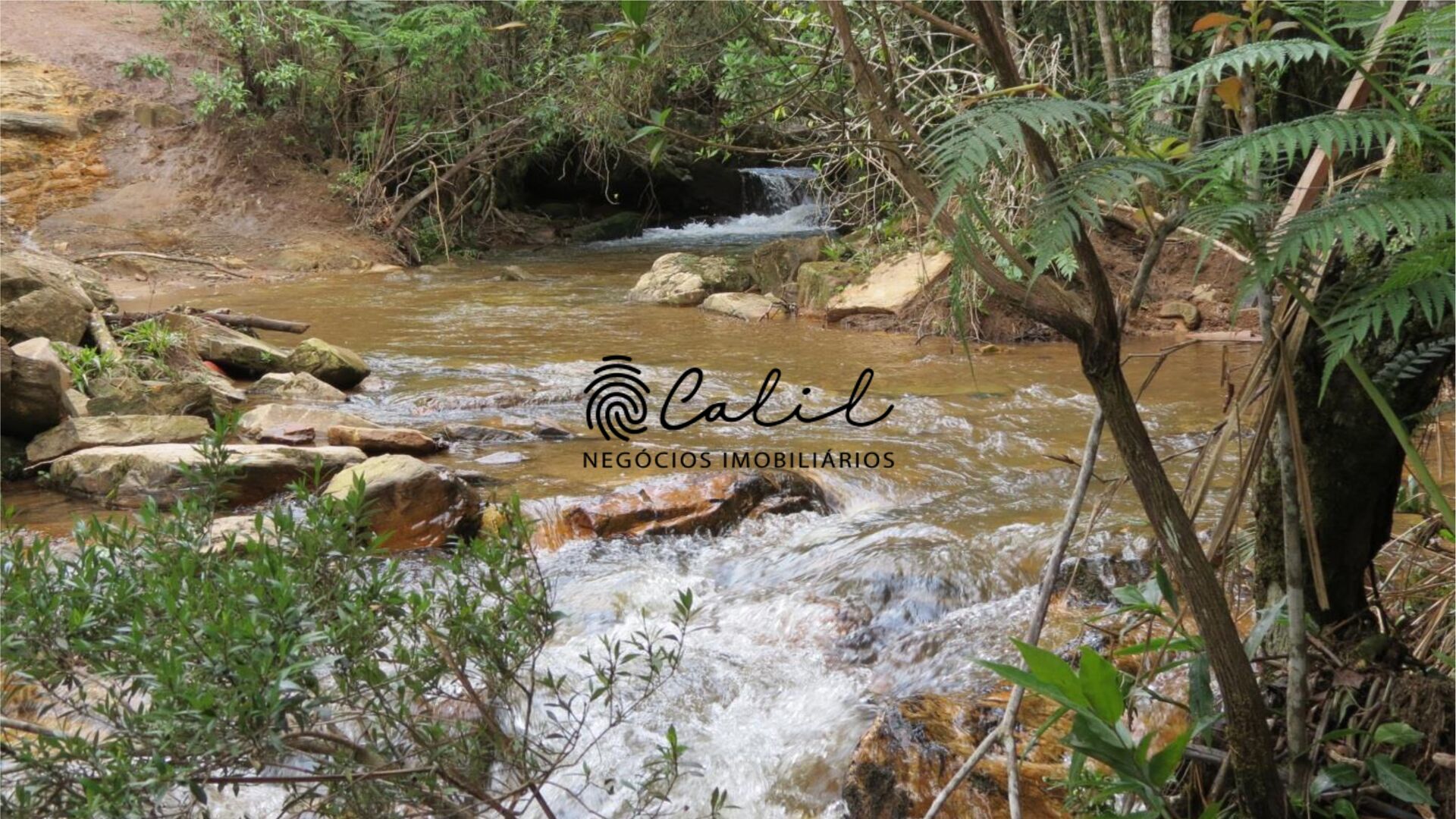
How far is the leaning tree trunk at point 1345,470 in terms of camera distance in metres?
1.77

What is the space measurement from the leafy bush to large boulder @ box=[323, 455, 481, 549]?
8.46 feet

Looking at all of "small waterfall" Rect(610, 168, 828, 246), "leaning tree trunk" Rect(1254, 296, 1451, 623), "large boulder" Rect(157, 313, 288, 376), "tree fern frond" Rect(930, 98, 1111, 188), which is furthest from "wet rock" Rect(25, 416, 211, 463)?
"small waterfall" Rect(610, 168, 828, 246)

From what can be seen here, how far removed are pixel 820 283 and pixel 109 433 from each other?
6222 millimetres

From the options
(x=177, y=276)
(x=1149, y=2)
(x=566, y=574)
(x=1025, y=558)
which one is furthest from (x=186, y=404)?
(x=1149, y=2)

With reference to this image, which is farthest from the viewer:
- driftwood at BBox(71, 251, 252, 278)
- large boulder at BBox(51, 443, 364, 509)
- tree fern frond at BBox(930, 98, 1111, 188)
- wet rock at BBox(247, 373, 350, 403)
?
driftwood at BBox(71, 251, 252, 278)

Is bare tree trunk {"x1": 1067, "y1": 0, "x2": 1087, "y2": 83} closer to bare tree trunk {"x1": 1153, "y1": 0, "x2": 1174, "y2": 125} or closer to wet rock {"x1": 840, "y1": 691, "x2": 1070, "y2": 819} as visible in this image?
bare tree trunk {"x1": 1153, "y1": 0, "x2": 1174, "y2": 125}

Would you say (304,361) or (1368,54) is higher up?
(1368,54)

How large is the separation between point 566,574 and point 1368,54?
11.8 feet

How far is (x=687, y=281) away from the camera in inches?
438

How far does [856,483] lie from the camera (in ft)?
17.7

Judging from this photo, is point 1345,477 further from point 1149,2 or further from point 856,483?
point 1149,2

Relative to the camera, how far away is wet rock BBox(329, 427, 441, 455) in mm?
5668

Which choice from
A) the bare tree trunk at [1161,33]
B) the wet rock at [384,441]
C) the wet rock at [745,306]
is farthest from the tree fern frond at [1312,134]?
the wet rock at [745,306]

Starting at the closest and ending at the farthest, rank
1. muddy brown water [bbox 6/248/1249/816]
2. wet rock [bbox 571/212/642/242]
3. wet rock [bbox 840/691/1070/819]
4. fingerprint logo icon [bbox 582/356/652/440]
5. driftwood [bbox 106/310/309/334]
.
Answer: wet rock [bbox 840/691/1070/819] < muddy brown water [bbox 6/248/1249/816] < fingerprint logo icon [bbox 582/356/652/440] < driftwood [bbox 106/310/309/334] < wet rock [bbox 571/212/642/242]
